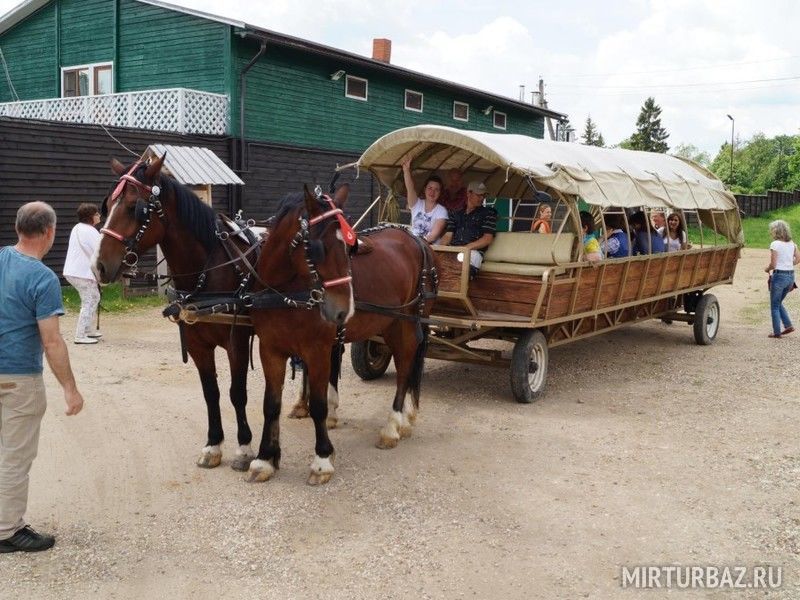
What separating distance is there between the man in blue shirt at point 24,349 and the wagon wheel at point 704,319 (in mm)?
9813

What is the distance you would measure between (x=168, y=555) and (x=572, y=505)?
2.74 m

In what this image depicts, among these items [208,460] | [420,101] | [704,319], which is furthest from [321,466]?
[420,101]

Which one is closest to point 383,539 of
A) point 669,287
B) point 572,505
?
point 572,505

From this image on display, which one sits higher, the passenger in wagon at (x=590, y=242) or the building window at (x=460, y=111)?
the building window at (x=460, y=111)

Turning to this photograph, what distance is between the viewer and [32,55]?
75.5 ft

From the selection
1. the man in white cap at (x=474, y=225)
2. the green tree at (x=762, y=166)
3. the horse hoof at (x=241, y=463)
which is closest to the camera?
the horse hoof at (x=241, y=463)

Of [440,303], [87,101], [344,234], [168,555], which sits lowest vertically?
[168,555]

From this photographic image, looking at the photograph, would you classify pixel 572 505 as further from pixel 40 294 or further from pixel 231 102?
pixel 231 102

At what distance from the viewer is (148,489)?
5.45m

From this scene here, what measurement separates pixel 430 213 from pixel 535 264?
132 centimetres

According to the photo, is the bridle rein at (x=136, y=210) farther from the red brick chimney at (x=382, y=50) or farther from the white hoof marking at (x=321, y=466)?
the red brick chimney at (x=382, y=50)

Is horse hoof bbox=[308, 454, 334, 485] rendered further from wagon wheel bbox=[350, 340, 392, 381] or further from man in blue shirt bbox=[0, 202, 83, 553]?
wagon wheel bbox=[350, 340, 392, 381]

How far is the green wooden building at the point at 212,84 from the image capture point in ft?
61.5

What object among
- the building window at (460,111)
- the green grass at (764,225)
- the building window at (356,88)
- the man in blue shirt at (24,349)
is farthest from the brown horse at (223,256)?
the green grass at (764,225)
